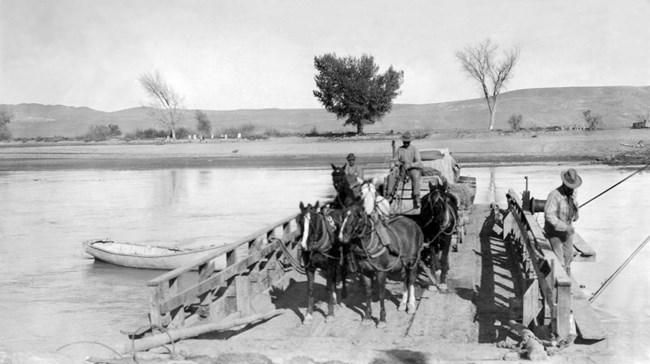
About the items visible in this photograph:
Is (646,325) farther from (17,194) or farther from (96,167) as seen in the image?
(96,167)

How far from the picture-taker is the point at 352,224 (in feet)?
31.7

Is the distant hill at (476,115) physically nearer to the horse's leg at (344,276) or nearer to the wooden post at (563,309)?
the horse's leg at (344,276)

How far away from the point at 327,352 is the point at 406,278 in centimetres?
321

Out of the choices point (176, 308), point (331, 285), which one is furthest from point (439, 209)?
point (176, 308)

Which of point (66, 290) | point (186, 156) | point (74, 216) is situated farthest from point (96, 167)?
point (66, 290)

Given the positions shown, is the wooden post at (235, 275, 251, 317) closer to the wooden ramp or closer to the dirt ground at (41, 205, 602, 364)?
the wooden ramp

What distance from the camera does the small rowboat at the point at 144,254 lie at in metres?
17.8

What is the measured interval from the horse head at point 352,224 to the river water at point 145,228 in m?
3.78

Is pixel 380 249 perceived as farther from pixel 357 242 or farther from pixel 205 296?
pixel 205 296

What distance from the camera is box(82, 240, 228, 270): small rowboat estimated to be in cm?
1778

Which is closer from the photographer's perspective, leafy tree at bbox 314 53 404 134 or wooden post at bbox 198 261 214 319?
wooden post at bbox 198 261 214 319

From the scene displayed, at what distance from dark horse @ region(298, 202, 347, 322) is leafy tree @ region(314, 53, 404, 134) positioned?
63.1 metres

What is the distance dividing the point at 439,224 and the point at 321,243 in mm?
2810

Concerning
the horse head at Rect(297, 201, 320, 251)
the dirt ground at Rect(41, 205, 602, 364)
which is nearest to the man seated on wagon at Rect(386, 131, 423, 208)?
the dirt ground at Rect(41, 205, 602, 364)
